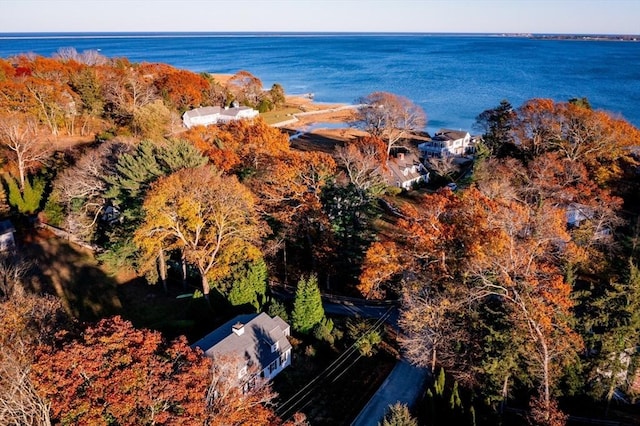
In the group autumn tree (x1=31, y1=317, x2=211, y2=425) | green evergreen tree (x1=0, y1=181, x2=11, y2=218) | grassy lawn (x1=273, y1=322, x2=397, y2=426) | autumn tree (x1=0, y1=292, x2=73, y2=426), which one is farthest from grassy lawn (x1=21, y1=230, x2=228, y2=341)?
autumn tree (x1=31, y1=317, x2=211, y2=425)

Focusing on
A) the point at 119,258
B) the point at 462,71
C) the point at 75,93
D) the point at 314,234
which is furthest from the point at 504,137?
the point at 462,71

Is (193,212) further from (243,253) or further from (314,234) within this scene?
(314,234)

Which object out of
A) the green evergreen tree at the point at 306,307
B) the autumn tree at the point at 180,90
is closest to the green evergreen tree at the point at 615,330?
the green evergreen tree at the point at 306,307

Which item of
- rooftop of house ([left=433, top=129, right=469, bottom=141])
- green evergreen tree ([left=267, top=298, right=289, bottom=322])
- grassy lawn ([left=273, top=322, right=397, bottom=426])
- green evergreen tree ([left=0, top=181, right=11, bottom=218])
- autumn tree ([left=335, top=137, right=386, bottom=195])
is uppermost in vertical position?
autumn tree ([left=335, top=137, right=386, bottom=195])

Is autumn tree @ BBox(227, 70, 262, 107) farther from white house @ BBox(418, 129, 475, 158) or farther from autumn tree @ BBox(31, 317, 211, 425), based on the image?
autumn tree @ BBox(31, 317, 211, 425)

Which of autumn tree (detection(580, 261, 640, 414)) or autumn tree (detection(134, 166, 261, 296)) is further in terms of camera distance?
autumn tree (detection(134, 166, 261, 296))

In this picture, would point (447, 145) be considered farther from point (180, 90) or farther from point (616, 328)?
point (616, 328)

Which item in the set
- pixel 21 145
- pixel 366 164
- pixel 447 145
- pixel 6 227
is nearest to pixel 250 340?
pixel 366 164
